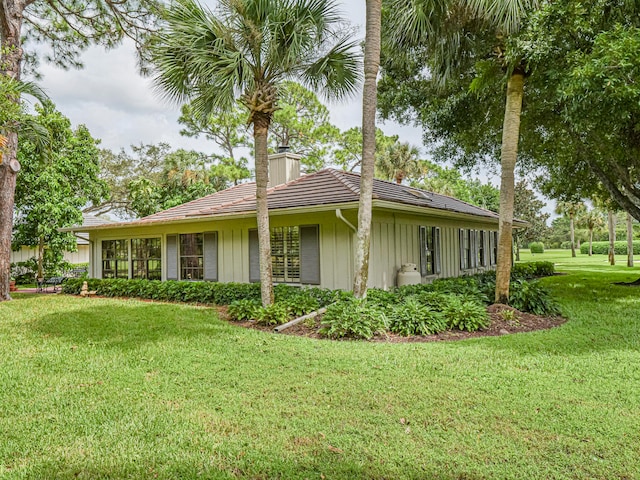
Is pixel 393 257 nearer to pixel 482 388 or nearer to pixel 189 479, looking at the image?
pixel 482 388

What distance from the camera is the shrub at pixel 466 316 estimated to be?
732 centimetres

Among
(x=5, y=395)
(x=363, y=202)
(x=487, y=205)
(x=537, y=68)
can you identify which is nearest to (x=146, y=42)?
(x=363, y=202)

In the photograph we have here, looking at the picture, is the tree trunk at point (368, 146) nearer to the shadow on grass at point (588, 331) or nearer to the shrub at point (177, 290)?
the shadow on grass at point (588, 331)

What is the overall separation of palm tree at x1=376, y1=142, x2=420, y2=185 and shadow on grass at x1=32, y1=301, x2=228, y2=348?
2322cm

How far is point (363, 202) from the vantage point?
8.08 metres

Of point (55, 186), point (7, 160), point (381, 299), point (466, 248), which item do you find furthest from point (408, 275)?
point (55, 186)

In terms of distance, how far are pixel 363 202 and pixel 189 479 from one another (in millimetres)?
6025

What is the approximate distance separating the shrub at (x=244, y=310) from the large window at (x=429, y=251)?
Result: 226 inches

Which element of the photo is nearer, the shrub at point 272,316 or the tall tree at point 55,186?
the shrub at point 272,316

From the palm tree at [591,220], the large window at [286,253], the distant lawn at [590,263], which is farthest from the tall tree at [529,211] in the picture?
the large window at [286,253]

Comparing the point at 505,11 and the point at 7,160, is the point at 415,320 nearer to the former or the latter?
the point at 505,11

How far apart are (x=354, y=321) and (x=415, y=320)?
3.64 feet

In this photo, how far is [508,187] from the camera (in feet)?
29.2

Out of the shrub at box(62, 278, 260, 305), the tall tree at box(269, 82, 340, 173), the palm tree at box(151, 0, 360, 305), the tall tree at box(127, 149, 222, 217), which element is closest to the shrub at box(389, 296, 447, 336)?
the palm tree at box(151, 0, 360, 305)
